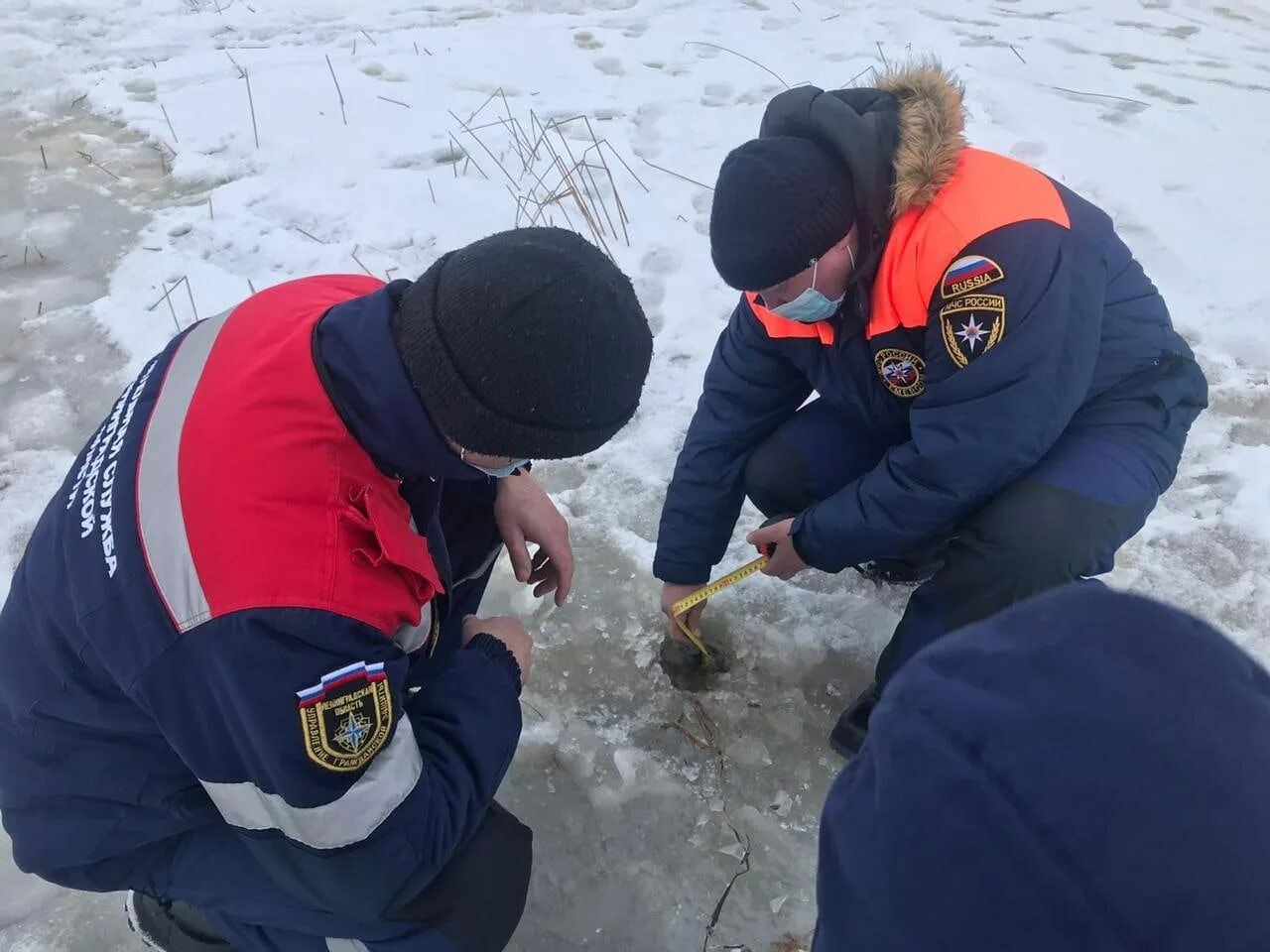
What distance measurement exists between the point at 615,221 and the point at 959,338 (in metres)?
2.09

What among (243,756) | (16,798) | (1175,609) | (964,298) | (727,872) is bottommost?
(727,872)

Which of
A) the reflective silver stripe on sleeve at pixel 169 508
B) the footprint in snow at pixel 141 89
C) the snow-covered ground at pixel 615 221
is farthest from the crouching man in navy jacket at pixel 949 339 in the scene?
the footprint in snow at pixel 141 89

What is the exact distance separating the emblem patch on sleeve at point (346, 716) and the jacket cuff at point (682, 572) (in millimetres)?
1000

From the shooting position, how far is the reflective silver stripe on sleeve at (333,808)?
44.6 inches

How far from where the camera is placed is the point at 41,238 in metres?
3.36

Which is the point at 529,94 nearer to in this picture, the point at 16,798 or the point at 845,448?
the point at 845,448

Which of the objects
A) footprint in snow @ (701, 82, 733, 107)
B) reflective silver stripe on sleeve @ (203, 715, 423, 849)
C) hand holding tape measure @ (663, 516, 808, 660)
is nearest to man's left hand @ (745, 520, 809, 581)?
hand holding tape measure @ (663, 516, 808, 660)

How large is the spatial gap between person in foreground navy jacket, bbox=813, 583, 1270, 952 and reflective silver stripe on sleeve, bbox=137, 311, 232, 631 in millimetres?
774

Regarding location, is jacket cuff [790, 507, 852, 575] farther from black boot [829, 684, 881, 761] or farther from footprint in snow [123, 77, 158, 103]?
footprint in snow [123, 77, 158, 103]

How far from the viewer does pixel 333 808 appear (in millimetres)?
1137

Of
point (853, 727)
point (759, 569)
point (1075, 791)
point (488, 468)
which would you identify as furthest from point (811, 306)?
point (1075, 791)

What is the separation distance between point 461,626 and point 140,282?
2172mm

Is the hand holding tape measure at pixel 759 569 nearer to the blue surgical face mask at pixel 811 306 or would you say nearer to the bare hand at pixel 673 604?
the bare hand at pixel 673 604

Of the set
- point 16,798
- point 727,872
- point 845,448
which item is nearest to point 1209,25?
point 845,448
